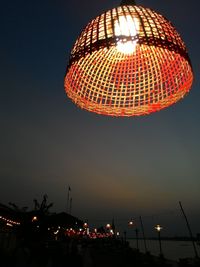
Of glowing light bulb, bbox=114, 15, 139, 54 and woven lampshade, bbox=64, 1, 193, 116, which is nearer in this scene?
glowing light bulb, bbox=114, 15, 139, 54

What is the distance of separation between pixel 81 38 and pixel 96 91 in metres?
0.91

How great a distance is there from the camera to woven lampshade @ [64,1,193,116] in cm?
316

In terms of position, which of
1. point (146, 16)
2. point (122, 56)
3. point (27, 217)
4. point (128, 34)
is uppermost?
point (27, 217)

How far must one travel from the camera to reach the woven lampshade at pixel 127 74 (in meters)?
3.16

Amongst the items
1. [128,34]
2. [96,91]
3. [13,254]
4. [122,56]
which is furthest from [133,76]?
[13,254]

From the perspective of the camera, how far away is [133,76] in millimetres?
3961

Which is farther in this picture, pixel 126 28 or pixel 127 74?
pixel 127 74

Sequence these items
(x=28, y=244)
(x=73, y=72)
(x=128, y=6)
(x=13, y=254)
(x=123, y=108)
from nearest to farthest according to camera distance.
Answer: (x=128, y=6) → (x=73, y=72) → (x=123, y=108) → (x=13, y=254) → (x=28, y=244)

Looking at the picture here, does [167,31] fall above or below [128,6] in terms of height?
below

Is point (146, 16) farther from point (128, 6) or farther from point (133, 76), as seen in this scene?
point (133, 76)

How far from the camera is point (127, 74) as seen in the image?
3.99 meters

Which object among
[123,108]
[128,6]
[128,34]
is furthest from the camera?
[123,108]

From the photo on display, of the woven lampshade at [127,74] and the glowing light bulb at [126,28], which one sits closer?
the glowing light bulb at [126,28]

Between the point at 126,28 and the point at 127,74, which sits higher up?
the point at 127,74
